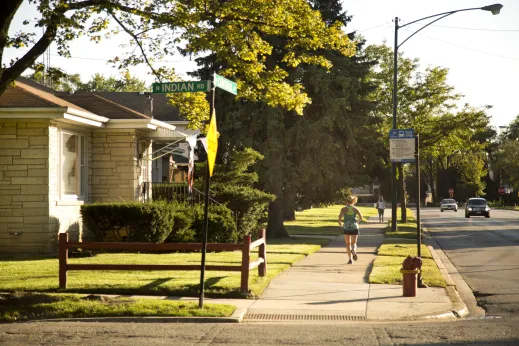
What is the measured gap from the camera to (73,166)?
2220 centimetres

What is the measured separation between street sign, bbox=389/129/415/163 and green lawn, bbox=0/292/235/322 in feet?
21.9

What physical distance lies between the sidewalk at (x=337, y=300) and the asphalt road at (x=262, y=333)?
742 millimetres

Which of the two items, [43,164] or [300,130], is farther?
[300,130]

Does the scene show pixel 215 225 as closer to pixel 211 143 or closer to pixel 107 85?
pixel 211 143

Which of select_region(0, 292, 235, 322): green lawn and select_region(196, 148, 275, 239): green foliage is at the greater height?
select_region(196, 148, 275, 239): green foliage

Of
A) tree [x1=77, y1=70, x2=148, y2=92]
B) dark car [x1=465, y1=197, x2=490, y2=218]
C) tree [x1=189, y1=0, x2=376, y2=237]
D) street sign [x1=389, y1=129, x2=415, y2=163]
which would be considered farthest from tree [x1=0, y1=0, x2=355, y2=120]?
tree [x1=77, y1=70, x2=148, y2=92]

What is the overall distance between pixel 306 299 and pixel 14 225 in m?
9.92

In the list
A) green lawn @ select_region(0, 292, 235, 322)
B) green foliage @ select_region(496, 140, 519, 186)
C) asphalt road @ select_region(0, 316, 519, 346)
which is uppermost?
green foliage @ select_region(496, 140, 519, 186)

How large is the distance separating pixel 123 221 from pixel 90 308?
897 centimetres

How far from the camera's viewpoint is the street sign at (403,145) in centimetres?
1688

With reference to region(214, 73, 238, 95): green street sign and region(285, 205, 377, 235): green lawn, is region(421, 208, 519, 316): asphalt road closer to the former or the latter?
region(214, 73, 238, 95): green street sign

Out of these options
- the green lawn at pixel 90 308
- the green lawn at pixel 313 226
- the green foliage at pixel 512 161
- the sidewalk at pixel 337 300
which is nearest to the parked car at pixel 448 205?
the green foliage at pixel 512 161

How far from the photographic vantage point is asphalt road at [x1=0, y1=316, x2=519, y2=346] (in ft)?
30.6

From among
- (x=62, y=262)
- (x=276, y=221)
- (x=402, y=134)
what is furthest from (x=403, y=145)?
(x=276, y=221)
